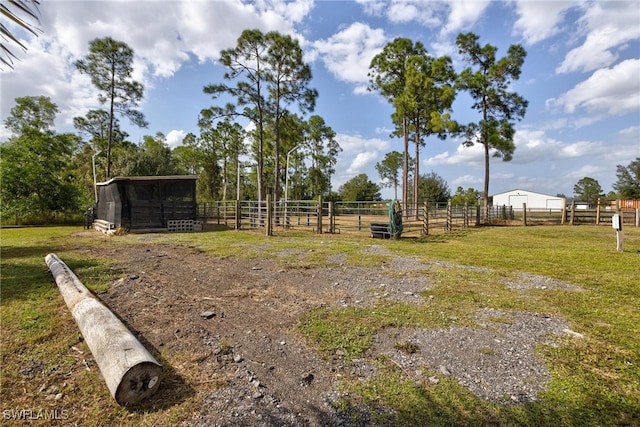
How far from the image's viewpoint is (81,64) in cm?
1725

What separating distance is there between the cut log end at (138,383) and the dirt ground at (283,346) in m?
0.10

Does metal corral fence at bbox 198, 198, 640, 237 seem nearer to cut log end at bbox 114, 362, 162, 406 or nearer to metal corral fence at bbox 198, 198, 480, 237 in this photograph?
metal corral fence at bbox 198, 198, 480, 237

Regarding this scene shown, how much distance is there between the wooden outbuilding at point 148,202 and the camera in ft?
43.0

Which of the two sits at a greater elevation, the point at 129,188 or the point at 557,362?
the point at 129,188

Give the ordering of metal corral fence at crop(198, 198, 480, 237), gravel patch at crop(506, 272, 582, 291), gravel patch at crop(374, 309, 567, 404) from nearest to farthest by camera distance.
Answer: gravel patch at crop(374, 309, 567, 404) < gravel patch at crop(506, 272, 582, 291) < metal corral fence at crop(198, 198, 480, 237)

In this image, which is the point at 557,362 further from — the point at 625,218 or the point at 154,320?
the point at 625,218

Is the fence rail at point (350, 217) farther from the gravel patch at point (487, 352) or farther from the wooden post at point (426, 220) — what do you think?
the gravel patch at point (487, 352)

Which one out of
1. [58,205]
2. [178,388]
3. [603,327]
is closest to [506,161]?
[603,327]

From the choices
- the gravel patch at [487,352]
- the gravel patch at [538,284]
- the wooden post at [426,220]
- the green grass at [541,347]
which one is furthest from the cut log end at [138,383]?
the wooden post at [426,220]

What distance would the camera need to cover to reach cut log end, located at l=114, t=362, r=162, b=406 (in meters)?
2.02

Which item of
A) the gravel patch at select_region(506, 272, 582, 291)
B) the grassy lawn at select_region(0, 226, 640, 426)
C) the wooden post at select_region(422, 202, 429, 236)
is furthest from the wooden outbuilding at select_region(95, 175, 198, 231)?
the gravel patch at select_region(506, 272, 582, 291)

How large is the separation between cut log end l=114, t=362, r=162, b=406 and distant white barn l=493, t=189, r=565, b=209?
5231cm

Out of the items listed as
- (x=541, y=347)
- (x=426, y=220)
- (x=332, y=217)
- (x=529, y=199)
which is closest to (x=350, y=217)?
(x=332, y=217)

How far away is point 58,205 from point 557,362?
23586 millimetres
